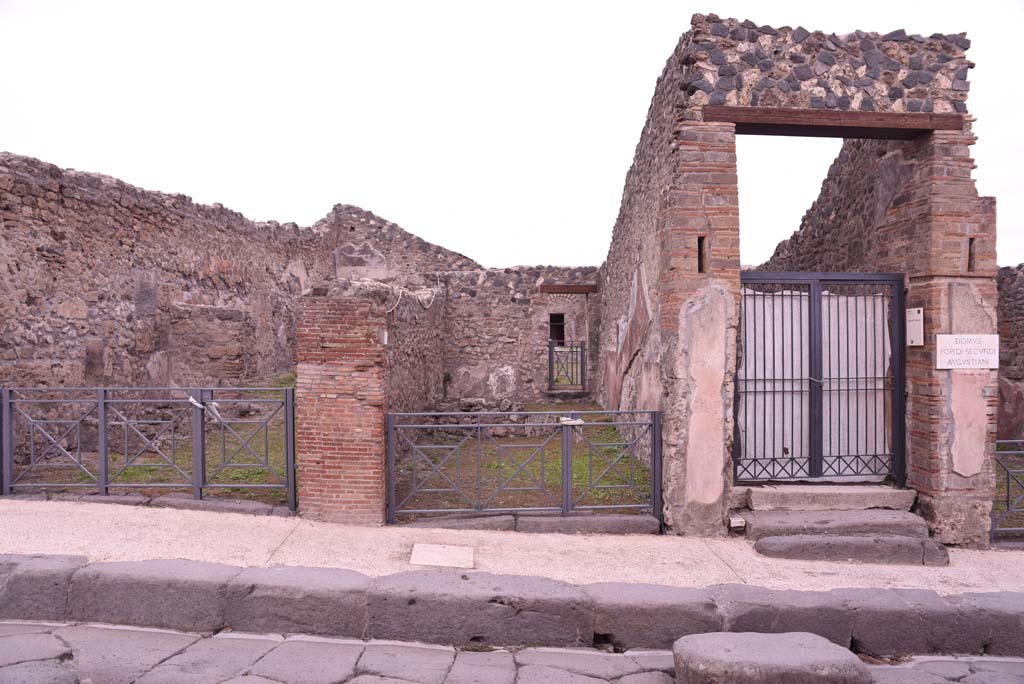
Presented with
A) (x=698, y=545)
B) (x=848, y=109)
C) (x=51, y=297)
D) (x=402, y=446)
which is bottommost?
(x=698, y=545)

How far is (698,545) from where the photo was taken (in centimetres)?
609

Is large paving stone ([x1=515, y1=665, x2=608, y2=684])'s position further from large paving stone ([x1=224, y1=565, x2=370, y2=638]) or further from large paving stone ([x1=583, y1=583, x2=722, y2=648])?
large paving stone ([x1=224, y1=565, x2=370, y2=638])

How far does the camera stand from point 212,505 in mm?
6156

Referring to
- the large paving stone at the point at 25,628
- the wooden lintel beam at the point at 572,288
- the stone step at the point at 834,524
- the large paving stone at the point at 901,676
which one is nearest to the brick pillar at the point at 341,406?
the large paving stone at the point at 25,628

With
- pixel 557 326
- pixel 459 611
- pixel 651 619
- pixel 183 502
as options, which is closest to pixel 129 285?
pixel 183 502

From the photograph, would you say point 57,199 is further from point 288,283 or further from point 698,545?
point 698,545

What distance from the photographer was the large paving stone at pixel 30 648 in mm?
3773

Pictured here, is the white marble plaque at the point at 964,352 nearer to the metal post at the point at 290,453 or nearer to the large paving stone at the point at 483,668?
the large paving stone at the point at 483,668

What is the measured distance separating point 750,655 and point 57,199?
28.5 ft

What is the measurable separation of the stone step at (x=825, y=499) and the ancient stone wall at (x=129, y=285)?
7426 mm

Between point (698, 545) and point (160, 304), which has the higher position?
point (160, 304)

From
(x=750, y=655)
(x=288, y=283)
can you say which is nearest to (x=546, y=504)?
(x=750, y=655)

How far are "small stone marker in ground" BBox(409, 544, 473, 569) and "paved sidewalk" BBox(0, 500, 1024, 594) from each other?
9 cm

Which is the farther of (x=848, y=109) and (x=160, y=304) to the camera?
(x=160, y=304)
